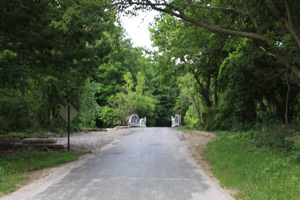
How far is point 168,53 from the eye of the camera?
1603 centimetres

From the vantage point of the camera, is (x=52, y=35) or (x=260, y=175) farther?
(x=52, y=35)

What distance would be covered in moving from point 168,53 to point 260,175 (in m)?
11.3

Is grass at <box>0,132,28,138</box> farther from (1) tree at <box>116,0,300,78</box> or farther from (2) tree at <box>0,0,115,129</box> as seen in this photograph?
(1) tree at <box>116,0,300,78</box>

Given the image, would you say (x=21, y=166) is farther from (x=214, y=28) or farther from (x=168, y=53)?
(x=168, y=53)

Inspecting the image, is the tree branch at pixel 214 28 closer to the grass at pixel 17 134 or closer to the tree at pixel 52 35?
the tree at pixel 52 35

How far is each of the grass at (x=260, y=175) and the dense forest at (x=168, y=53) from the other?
2869 mm

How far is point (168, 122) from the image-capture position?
59.9 metres

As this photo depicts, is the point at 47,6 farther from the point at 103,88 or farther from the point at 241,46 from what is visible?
the point at 103,88

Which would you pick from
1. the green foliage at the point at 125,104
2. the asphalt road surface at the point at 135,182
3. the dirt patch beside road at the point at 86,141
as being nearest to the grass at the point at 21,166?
the asphalt road surface at the point at 135,182

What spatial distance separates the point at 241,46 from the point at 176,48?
4364mm

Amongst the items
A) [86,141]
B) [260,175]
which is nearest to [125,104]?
[86,141]

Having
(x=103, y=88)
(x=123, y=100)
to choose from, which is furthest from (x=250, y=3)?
(x=103, y=88)

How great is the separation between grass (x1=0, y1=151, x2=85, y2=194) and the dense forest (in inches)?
113

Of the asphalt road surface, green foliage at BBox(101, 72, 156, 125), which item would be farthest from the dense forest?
green foliage at BBox(101, 72, 156, 125)
